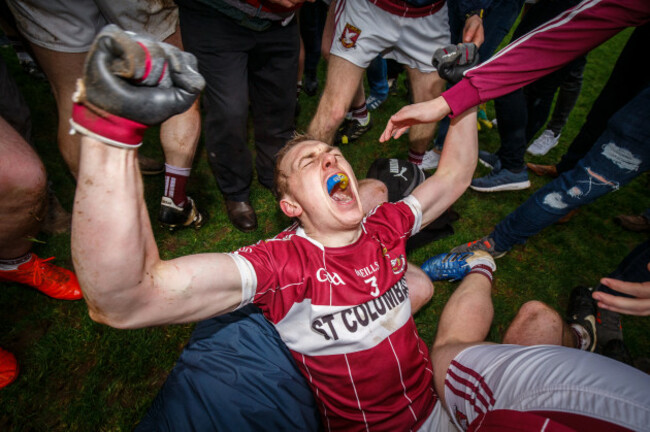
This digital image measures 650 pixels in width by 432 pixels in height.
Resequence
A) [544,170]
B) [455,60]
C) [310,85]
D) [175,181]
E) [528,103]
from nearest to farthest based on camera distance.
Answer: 1. [455,60]
2. [175,181]
3. [528,103]
4. [544,170]
5. [310,85]

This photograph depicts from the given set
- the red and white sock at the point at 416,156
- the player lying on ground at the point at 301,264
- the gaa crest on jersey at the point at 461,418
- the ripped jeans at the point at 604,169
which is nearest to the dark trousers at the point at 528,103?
the red and white sock at the point at 416,156

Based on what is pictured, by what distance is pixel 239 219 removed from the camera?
324cm

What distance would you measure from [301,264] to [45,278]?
2.10 m

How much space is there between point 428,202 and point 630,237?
3.16m

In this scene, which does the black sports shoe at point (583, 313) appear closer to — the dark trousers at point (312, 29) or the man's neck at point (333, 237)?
the man's neck at point (333, 237)

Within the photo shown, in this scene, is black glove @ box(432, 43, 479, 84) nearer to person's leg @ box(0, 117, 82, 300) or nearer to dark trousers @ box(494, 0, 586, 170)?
dark trousers @ box(494, 0, 586, 170)

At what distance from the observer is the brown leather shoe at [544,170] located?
4227 mm

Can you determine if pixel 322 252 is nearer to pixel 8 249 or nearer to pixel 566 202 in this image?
pixel 566 202

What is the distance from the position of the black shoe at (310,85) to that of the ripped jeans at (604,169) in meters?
3.59

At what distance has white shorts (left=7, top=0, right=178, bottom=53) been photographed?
6.80 feet

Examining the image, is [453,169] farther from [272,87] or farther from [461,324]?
[272,87]

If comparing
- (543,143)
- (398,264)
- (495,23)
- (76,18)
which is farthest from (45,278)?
(543,143)

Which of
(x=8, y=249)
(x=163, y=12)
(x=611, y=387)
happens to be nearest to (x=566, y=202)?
(x=611, y=387)

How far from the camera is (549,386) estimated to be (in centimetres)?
127
